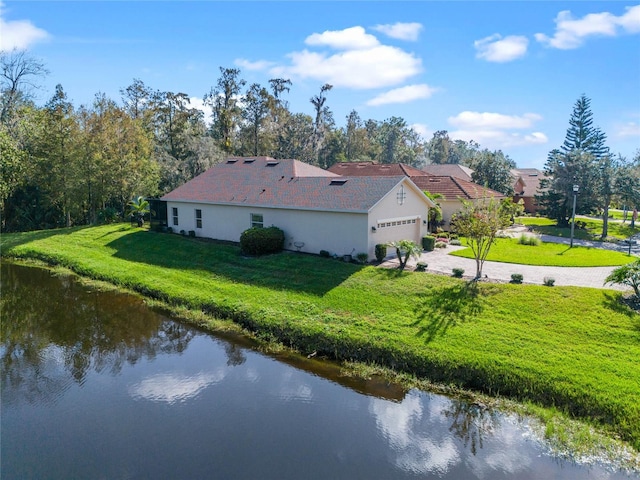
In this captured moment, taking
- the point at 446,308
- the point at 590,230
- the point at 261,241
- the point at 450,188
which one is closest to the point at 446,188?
the point at 450,188

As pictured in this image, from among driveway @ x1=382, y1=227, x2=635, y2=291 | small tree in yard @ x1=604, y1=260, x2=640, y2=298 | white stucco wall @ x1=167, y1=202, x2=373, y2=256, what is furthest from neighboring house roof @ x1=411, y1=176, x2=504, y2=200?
small tree in yard @ x1=604, y1=260, x2=640, y2=298

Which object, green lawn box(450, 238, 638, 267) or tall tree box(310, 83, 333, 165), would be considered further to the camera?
tall tree box(310, 83, 333, 165)

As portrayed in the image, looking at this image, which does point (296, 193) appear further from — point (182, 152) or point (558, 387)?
point (182, 152)

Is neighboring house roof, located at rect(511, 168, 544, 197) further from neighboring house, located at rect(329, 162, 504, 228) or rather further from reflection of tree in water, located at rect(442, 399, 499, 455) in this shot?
reflection of tree in water, located at rect(442, 399, 499, 455)

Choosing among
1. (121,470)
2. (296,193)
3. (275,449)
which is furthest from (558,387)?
(296,193)

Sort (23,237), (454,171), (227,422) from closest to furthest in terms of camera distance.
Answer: (227,422), (23,237), (454,171)

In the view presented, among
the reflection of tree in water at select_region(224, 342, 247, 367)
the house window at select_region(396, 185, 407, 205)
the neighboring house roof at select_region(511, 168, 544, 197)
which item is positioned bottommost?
the reflection of tree in water at select_region(224, 342, 247, 367)

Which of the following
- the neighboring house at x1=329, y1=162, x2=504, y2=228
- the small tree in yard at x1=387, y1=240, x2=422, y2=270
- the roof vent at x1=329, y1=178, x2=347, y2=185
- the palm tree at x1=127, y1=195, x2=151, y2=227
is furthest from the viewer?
the palm tree at x1=127, y1=195, x2=151, y2=227

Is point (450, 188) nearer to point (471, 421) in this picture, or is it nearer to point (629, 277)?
point (629, 277)
